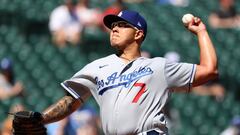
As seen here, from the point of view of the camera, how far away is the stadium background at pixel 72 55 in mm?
9819

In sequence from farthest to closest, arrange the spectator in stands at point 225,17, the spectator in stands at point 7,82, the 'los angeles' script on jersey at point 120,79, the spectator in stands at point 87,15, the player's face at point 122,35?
1. the spectator in stands at point 225,17
2. the spectator in stands at point 87,15
3. the spectator in stands at point 7,82
4. the player's face at point 122,35
5. the 'los angeles' script on jersey at point 120,79

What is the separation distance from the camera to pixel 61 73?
32.6 feet

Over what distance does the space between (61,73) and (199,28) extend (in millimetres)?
5496

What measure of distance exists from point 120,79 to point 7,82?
471cm

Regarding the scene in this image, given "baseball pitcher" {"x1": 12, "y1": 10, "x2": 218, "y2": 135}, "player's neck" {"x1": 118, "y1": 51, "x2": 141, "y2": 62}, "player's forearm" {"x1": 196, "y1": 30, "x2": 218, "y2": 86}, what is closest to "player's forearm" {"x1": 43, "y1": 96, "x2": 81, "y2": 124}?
"baseball pitcher" {"x1": 12, "y1": 10, "x2": 218, "y2": 135}

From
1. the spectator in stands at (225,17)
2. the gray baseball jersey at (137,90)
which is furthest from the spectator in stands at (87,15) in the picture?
the gray baseball jersey at (137,90)

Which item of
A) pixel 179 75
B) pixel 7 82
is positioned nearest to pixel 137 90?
pixel 179 75

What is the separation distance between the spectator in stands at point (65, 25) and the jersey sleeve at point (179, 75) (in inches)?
215

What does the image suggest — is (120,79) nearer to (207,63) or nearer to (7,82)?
(207,63)

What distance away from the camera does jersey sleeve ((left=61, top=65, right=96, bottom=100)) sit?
15.4 ft

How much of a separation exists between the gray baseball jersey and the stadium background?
4860 mm

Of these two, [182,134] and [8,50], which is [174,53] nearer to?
[182,134]

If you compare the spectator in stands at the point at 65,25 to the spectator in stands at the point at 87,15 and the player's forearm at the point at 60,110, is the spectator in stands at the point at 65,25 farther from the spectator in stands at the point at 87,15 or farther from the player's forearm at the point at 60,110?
the player's forearm at the point at 60,110

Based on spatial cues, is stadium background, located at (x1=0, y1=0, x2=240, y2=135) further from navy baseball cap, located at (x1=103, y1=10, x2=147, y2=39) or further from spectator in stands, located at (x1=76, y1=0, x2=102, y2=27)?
navy baseball cap, located at (x1=103, y1=10, x2=147, y2=39)
